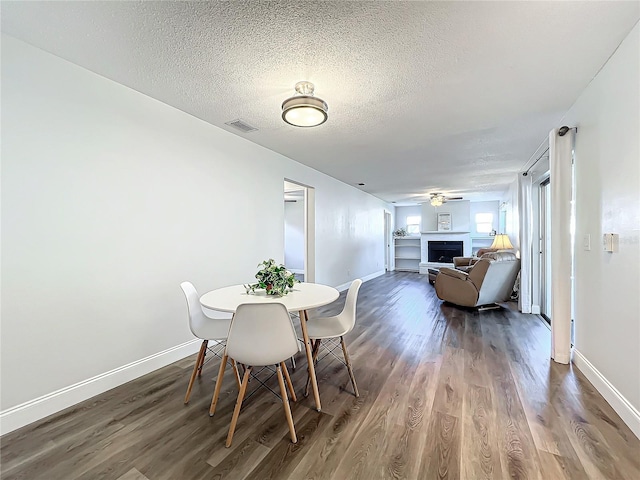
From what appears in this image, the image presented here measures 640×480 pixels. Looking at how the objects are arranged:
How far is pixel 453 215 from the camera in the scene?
9.00m

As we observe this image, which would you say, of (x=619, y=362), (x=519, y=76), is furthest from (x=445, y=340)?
(x=519, y=76)

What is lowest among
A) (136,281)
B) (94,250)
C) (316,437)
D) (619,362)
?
(316,437)

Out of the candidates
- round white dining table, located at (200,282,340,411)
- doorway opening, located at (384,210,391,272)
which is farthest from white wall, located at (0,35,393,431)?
doorway opening, located at (384,210,391,272)

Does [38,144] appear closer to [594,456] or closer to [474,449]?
[474,449]

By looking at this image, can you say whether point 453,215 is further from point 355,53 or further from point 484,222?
point 355,53

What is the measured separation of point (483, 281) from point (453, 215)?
521 cm

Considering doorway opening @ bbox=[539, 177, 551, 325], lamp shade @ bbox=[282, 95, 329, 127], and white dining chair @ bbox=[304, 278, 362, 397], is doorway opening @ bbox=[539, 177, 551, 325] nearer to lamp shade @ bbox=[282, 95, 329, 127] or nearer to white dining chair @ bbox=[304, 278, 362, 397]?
white dining chair @ bbox=[304, 278, 362, 397]

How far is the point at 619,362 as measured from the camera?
6.15ft

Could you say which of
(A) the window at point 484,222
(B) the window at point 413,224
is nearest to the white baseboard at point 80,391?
(B) the window at point 413,224

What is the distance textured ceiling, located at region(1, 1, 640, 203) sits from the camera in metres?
1.52

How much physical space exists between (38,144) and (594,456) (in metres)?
3.81

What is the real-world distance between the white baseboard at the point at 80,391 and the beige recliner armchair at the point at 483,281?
4.09m

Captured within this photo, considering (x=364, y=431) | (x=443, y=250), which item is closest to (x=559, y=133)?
(x=364, y=431)

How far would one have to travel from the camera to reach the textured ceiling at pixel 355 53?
4.99ft
